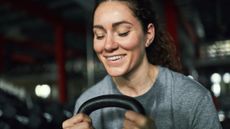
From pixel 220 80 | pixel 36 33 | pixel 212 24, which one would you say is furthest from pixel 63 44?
pixel 220 80

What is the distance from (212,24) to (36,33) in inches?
166

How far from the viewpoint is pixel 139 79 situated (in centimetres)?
97

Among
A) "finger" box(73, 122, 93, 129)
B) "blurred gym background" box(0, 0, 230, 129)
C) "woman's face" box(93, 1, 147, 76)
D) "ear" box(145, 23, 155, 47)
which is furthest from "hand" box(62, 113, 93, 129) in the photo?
"blurred gym background" box(0, 0, 230, 129)

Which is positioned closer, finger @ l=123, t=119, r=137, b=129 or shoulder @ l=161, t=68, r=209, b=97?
finger @ l=123, t=119, r=137, b=129

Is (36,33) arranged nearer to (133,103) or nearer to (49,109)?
(49,109)

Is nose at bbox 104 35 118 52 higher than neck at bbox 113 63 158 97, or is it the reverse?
nose at bbox 104 35 118 52

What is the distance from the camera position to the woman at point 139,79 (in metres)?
0.87

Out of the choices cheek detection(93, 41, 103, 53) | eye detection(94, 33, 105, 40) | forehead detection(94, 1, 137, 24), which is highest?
forehead detection(94, 1, 137, 24)

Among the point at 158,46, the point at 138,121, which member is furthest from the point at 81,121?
the point at 158,46

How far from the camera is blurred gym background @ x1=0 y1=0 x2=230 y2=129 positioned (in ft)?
10.6

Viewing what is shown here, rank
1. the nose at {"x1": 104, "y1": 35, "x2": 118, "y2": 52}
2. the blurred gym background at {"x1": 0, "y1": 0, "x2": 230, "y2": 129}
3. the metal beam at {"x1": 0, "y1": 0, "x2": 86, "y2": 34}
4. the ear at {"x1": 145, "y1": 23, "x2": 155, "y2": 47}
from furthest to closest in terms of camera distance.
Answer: the metal beam at {"x1": 0, "y1": 0, "x2": 86, "y2": 34} → the blurred gym background at {"x1": 0, "y1": 0, "x2": 230, "y2": 129} → the ear at {"x1": 145, "y1": 23, "x2": 155, "y2": 47} → the nose at {"x1": 104, "y1": 35, "x2": 118, "y2": 52}

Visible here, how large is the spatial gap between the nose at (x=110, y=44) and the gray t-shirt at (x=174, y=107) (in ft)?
0.49

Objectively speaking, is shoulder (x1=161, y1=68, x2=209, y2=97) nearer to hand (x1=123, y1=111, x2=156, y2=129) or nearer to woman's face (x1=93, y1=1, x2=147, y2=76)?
woman's face (x1=93, y1=1, x2=147, y2=76)

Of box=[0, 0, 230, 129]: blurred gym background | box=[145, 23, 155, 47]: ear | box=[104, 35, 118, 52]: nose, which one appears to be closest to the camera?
box=[104, 35, 118, 52]: nose
